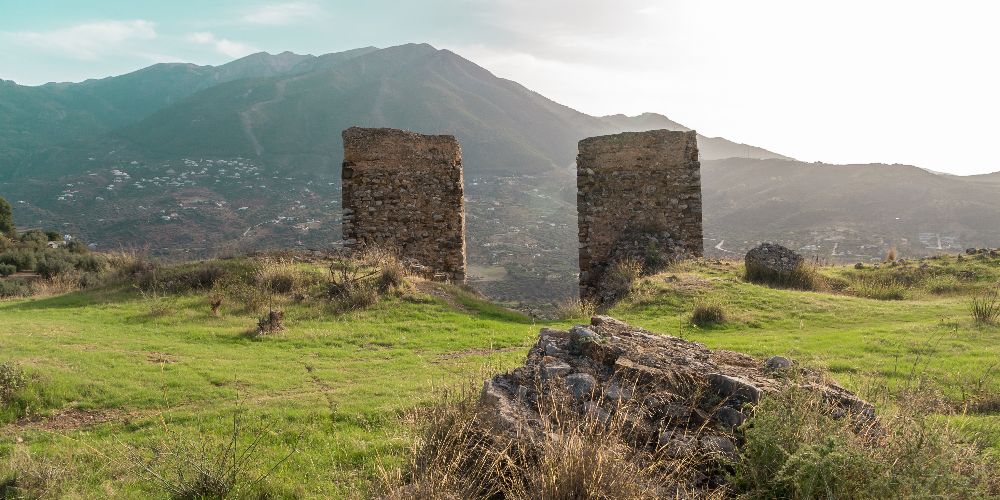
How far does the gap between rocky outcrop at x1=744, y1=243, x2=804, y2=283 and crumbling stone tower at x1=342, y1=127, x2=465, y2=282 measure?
7.69 meters

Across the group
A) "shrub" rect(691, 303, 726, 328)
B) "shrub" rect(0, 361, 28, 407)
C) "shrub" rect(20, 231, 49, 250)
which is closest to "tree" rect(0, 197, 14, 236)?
"shrub" rect(20, 231, 49, 250)

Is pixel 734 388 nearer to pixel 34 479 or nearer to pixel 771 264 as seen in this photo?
pixel 34 479

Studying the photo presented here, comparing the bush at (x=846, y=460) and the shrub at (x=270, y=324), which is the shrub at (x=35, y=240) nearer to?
the shrub at (x=270, y=324)

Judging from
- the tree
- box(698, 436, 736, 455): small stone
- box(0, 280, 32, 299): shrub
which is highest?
the tree

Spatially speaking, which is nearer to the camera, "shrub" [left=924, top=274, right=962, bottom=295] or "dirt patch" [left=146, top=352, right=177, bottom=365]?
"dirt patch" [left=146, top=352, right=177, bottom=365]

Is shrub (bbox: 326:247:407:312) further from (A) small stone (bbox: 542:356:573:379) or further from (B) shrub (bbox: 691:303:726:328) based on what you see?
(A) small stone (bbox: 542:356:573:379)

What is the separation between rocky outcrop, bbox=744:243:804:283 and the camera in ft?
46.6

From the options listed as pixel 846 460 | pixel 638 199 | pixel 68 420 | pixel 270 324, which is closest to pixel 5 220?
pixel 270 324

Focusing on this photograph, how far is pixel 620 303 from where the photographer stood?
12180 mm

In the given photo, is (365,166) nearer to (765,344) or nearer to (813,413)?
(765,344)

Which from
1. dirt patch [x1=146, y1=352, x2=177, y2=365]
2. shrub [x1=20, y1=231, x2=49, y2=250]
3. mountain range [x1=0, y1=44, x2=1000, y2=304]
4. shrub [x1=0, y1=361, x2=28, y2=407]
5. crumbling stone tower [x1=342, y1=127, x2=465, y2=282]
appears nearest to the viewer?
shrub [x1=0, y1=361, x2=28, y2=407]

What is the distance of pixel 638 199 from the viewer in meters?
17.2

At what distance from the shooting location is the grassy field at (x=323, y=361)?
4582 millimetres

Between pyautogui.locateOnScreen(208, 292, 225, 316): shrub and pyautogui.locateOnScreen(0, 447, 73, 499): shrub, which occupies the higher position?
pyautogui.locateOnScreen(208, 292, 225, 316): shrub
